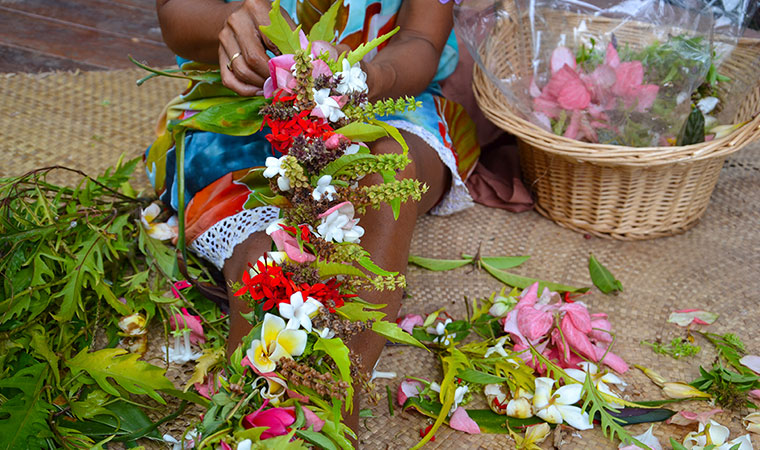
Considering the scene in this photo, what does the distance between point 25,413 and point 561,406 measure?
0.64m

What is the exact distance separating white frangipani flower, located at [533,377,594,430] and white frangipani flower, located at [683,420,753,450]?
0.12 m

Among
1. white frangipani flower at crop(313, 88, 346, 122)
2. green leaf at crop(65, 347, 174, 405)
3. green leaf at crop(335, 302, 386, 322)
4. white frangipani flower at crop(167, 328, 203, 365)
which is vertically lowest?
white frangipani flower at crop(167, 328, 203, 365)

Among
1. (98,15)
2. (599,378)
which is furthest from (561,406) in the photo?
(98,15)

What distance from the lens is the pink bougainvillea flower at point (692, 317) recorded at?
3.66ft

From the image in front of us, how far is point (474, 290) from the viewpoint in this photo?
1.20 m

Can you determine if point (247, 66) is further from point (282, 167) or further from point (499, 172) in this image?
point (499, 172)

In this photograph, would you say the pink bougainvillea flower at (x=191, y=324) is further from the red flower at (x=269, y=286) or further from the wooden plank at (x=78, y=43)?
the wooden plank at (x=78, y=43)

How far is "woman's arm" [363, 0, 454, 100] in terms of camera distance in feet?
3.28

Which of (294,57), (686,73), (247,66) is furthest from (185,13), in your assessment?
(686,73)

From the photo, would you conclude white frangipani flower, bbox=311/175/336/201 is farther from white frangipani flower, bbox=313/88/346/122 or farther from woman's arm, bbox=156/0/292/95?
woman's arm, bbox=156/0/292/95

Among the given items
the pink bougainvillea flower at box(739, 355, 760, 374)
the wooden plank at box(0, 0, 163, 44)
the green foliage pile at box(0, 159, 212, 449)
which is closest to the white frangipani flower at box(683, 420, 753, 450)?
the pink bougainvillea flower at box(739, 355, 760, 374)

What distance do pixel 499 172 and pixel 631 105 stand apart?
1.02 ft

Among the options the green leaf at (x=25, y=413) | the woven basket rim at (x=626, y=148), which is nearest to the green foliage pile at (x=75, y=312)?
the green leaf at (x=25, y=413)

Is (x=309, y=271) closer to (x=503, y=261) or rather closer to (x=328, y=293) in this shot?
(x=328, y=293)
